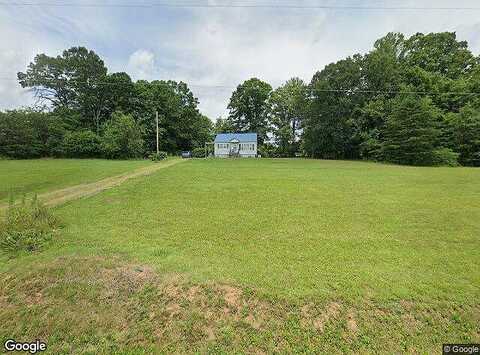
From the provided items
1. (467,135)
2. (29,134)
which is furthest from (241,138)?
A: (29,134)

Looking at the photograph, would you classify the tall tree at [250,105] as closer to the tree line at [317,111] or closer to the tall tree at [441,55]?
the tree line at [317,111]

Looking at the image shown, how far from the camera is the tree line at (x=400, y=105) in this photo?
2583 centimetres

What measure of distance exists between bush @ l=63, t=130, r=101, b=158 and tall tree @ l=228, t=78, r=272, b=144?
27428 millimetres

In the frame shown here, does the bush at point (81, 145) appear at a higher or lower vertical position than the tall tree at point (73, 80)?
lower

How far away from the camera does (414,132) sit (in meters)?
25.6

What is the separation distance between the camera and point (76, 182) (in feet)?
40.4

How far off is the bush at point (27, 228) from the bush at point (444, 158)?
103 ft

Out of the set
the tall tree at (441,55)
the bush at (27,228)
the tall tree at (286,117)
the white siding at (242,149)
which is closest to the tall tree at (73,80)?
the white siding at (242,149)

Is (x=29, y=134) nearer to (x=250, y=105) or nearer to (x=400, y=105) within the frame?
(x=250, y=105)

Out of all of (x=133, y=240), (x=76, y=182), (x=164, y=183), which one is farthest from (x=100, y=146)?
(x=133, y=240)

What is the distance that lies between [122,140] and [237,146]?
18.6 m

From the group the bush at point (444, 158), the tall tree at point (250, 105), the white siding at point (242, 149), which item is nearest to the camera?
the bush at point (444, 158)

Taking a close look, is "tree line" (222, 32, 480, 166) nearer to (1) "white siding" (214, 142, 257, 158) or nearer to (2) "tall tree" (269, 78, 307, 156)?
(2) "tall tree" (269, 78, 307, 156)

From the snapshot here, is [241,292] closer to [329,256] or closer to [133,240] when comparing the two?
[329,256]
